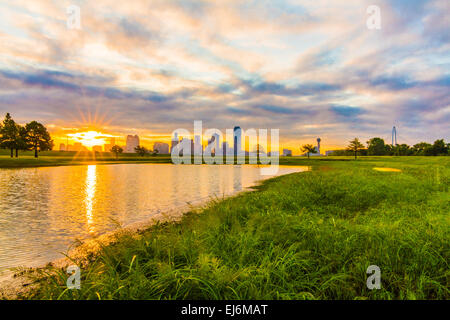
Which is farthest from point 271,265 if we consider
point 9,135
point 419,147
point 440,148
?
point 419,147

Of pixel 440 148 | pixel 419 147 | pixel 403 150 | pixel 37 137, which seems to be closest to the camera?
pixel 440 148

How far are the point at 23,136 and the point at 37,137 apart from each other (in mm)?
3728

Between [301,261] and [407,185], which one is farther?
[407,185]

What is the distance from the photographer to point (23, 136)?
260 ft

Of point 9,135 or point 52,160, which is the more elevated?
point 9,135

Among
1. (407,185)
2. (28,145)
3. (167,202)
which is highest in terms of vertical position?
(28,145)

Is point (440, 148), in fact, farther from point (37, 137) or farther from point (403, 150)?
point (37, 137)

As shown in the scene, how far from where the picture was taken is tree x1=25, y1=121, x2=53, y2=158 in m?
80.7
